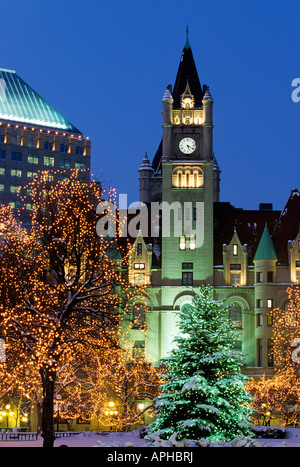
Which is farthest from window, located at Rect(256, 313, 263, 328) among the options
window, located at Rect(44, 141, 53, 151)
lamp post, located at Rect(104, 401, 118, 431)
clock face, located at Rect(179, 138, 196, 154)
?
window, located at Rect(44, 141, 53, 151)

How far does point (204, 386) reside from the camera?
42812 mm

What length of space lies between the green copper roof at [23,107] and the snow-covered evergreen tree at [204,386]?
11206 centimetres

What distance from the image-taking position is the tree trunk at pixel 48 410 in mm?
43625

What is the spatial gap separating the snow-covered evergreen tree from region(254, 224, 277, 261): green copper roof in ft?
124

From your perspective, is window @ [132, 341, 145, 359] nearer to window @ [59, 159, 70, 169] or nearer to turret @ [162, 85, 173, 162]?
turret @ [162, 85, 173, 162]

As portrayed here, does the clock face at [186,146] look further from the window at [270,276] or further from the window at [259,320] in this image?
the window at [259,320]

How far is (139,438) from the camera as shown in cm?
5431

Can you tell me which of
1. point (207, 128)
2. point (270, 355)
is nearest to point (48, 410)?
point (270, 355)

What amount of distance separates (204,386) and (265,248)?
41.5 meters

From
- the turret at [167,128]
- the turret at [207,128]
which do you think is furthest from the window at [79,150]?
the turret at [207,128]

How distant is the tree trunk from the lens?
143 feet
